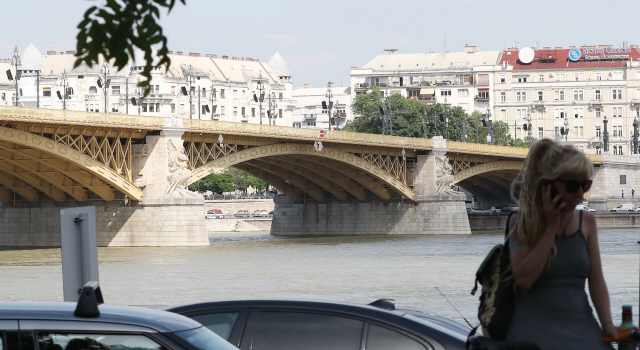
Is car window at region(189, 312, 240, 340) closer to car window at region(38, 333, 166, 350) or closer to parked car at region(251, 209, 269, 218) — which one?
car window at region(38, 333, 166, 350)

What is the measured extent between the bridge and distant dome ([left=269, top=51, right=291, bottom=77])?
56592 mm

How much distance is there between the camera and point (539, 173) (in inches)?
147

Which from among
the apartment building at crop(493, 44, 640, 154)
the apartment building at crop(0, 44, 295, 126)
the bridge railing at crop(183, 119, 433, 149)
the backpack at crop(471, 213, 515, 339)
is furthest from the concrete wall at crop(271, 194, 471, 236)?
the backpack at crop(471, 213, 515, 339)

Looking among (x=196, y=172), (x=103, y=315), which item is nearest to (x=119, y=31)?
(x=103, y=315)

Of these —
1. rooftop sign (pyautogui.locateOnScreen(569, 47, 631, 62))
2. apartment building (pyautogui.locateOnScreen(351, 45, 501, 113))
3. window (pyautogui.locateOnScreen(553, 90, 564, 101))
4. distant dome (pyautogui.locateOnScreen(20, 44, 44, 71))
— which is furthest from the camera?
apartment building (pyautogui.locateOnScreen(351, 45, 501, 113))

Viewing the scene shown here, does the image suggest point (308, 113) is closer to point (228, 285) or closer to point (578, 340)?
point (228, 285)

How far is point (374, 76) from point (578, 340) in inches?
4658

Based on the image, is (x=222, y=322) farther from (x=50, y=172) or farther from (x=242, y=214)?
(x=242, y=214)

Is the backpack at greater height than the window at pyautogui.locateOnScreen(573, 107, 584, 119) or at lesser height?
lesser

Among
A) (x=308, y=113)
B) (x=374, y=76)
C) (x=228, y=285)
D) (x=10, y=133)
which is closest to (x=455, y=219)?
(x=10, y=133)

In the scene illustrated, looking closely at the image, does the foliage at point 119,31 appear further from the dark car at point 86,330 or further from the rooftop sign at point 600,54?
the rooftop sign at point 600,54

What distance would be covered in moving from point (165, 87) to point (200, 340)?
3937 inches

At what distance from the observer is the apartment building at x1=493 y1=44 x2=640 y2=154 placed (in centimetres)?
10831

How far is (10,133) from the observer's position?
3634cm
